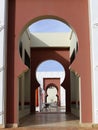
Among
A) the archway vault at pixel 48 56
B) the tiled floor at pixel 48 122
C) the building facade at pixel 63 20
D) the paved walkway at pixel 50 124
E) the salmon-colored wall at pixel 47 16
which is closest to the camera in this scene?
the paved walkway at pixel 50 124

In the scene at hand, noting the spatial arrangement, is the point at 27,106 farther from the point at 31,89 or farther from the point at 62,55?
the point at 62,55

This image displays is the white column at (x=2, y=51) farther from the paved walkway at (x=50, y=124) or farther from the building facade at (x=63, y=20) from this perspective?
the paved walkway at (x=50, y=124)

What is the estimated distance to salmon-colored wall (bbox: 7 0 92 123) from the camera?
1098 cm

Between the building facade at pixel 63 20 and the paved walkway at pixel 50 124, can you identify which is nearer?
the paved walkway at pixel 50 124

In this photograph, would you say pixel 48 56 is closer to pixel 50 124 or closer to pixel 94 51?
pixel 50 124

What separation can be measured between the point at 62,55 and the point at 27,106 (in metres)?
4.00

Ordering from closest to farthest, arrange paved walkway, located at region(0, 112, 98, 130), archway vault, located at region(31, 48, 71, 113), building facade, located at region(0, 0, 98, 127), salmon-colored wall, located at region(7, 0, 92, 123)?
1. paved walkway, located at region(0, 112, 98, 130)
2. building facade, located at region(0, 0, 98, 127)
3. salmon-colored wall, located at region(7, 0, 92, 123)
4. archway vault, located at region(31, 48, 71, 113)

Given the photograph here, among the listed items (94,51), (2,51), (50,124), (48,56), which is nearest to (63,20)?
(94,51)

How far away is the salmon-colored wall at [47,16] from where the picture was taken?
432 inches

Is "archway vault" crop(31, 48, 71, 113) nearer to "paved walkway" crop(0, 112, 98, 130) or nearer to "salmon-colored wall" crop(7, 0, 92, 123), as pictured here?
"paved walkway" crop(0, 112, 98, 130)

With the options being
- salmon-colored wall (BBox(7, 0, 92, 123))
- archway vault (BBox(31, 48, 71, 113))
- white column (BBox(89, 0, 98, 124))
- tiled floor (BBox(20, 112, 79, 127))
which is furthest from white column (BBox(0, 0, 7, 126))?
archway vault (BBox(31, 48, 71, 113))

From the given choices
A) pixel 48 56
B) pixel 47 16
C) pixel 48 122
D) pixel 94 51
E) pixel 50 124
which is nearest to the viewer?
pixel 94 51

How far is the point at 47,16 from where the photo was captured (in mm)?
11367

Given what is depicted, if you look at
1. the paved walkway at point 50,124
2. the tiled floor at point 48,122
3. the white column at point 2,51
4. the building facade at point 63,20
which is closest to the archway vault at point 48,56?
the tiled floor at point 48,122
